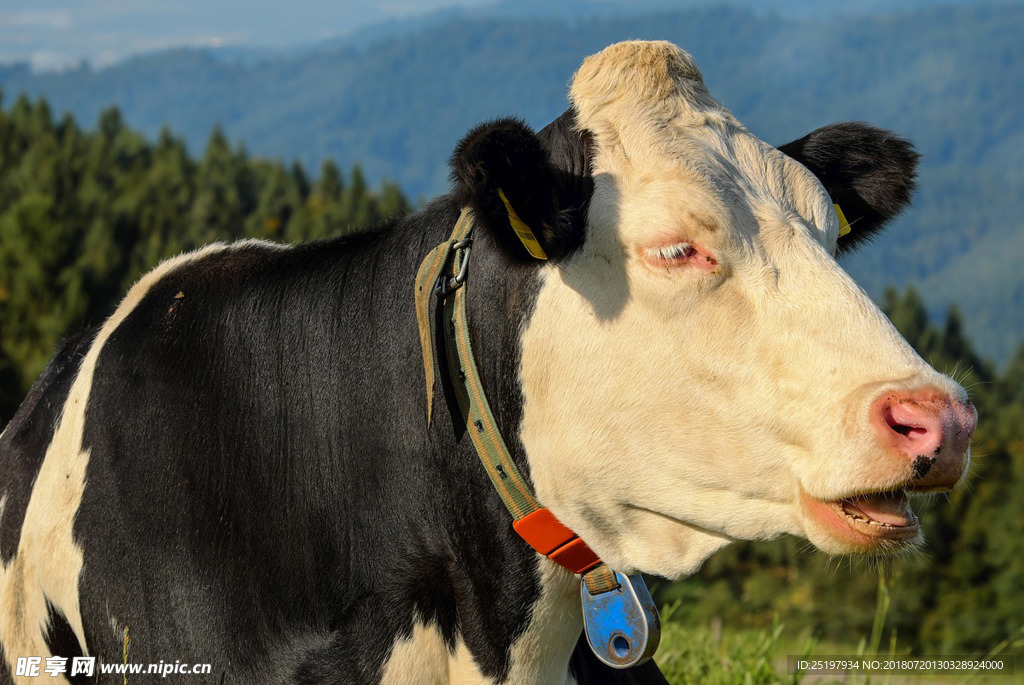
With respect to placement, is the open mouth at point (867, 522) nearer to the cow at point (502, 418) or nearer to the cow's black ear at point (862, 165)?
the cow at point (502, 418)

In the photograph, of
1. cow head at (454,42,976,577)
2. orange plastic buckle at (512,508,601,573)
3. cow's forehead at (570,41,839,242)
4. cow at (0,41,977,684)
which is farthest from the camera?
orange plastic buckle at (512,508,601,573)

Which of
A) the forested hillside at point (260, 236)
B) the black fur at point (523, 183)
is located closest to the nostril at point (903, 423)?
the black fur at point (523, 183)

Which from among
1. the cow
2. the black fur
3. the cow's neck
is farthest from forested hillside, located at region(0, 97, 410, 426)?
the black fur

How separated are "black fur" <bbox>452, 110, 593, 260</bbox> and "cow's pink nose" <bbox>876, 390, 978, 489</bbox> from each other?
0.86 meters

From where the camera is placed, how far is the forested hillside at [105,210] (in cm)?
4200

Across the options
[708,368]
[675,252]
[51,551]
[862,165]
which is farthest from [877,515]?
[51,551]

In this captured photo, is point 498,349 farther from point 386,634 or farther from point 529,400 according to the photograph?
point 386,634

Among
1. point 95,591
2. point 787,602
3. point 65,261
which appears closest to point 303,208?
point 65,261

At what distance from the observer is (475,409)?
9.43ft

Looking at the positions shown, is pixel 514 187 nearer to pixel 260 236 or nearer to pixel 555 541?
pixel 555 541

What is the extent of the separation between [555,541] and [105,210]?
63.0 metres

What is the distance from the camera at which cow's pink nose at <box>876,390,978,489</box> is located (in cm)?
230

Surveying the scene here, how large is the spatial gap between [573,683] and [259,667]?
0.88 m

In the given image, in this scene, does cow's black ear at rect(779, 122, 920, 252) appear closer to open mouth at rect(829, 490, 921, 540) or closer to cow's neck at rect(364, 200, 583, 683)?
cow's neck at rect(364, 200, 583, 683)
